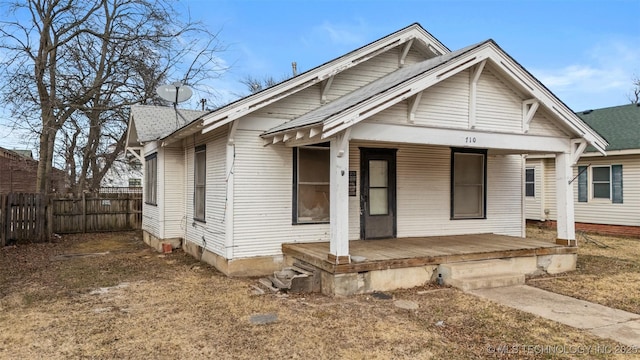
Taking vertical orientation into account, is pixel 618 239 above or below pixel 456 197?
below

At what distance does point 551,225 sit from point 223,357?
15.8 metres

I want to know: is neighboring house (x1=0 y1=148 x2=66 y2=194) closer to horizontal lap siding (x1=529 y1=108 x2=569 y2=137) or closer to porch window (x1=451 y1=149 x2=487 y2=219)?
porch window (x1=451 y1=149 x2=487 y2=219)

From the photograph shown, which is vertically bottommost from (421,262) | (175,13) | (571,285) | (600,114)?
A: (571,285)

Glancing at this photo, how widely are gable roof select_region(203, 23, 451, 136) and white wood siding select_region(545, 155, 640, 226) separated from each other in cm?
907

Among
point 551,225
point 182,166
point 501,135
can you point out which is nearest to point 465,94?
point 501,135

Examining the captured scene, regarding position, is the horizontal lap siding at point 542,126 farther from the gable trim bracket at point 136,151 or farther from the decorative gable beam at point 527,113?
the gable trim bracket at point 136,151

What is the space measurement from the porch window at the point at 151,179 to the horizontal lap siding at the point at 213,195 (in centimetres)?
215

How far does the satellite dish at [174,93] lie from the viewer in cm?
959

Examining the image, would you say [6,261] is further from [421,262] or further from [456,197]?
[456,197]

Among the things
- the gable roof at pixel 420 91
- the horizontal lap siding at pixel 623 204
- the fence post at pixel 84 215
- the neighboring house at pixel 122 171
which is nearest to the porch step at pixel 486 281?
the gable roof at pixel 420 91

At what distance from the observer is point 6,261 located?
9102mm

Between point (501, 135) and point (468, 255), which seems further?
point (501, 135)

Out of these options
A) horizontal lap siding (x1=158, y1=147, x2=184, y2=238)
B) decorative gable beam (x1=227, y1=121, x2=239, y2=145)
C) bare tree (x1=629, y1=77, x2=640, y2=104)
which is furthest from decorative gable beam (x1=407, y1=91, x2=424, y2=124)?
bare tree (x1=629, y1=77, x2=640, y2=104)

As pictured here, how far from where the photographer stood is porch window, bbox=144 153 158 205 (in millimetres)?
11422
